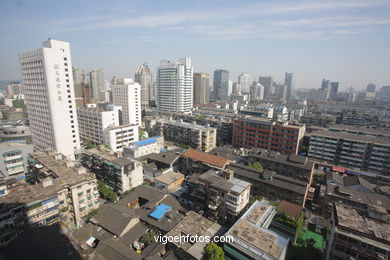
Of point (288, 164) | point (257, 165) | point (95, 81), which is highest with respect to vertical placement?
point (95, 81)

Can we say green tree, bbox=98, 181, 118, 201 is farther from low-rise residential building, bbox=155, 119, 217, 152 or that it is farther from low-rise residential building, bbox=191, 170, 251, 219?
low-rise residential building, bbox=155, 119, 217, 152

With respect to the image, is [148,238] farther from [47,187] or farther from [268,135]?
[268,135]

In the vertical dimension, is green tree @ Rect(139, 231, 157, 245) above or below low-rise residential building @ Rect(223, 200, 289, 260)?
below

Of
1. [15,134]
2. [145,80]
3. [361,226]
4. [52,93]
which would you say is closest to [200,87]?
[145,80]

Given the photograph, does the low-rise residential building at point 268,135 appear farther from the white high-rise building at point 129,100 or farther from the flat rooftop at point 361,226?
the white high-rise building at point 129,100

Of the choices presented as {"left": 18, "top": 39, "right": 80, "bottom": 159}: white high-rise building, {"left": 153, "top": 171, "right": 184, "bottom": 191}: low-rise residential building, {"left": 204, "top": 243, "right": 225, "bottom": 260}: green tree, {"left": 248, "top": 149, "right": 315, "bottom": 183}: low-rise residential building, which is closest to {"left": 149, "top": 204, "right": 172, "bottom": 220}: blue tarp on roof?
{"left": 153, "top": 171, "right": 184, "bottom": 191}: low-rise residential building

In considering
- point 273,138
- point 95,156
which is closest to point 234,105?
point 273,138

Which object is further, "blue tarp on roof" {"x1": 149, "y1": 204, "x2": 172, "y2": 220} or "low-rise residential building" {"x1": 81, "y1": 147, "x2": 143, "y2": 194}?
"low-rise residential building" {"x1": 81, "y1": 147, "x2": 143, "y2": 194}
